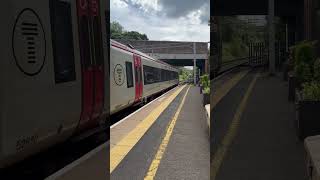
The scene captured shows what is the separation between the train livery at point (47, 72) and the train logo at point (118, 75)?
369 centimetres

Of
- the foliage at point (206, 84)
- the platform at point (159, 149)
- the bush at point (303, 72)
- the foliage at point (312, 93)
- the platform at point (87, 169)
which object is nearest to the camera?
the platform at point (87, 169)

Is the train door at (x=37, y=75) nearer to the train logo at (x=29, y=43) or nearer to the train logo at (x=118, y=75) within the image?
the train logo at (x=29, y=43)

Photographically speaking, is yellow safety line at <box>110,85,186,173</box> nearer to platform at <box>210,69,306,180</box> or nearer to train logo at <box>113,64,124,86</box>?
train logo at <box>113,64,124,86</box>

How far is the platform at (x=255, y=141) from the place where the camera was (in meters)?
6.51

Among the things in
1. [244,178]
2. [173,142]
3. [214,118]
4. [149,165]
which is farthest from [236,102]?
[244,178]

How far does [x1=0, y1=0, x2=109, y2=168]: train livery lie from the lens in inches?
212

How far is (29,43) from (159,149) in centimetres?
374

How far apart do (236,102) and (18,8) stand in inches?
378

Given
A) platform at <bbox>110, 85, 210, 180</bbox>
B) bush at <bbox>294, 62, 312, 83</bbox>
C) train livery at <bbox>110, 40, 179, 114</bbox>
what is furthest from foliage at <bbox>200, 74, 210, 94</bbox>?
bush at <bbox>294, 62, 312, 83</bbox>

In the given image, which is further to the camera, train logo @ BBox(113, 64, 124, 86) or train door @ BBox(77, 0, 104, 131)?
train logo @ BBox(113, 64, 124, 86)

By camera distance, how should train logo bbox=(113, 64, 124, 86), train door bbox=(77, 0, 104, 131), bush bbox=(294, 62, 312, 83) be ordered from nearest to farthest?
train door bbox=(77, 0, 104, 131)
bush bbox=(294, 62, 312, 83)
train logo bbox=(113, 64, 124, 86)

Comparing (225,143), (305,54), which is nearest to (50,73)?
(225,143)

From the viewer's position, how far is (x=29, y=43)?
5832 mm

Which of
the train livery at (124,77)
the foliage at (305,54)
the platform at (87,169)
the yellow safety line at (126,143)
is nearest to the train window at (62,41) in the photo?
the platform at (87,169)
